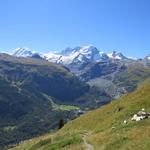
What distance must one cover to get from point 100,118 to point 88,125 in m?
2.86

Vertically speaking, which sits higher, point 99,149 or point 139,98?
point 139,98

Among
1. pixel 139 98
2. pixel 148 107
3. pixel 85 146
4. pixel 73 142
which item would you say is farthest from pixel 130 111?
pixel 85 146

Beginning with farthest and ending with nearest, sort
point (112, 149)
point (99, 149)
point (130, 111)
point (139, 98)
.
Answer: point (139, 98)
point (130, 111)
point (99, 149)
point (112, 149)

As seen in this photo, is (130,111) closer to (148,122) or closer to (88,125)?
(88,125)

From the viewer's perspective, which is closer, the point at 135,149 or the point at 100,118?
the point at 135,149

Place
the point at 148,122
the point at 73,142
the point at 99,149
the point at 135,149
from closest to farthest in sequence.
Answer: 1. the point at 135,149
2. the point at 99,149
3. the point at 148,122
4. the point at 73,142

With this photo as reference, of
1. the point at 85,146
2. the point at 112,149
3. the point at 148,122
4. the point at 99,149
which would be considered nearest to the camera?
the point at 112,149

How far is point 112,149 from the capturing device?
3653 cm

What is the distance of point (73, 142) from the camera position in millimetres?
50125

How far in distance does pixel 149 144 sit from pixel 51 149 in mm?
19860

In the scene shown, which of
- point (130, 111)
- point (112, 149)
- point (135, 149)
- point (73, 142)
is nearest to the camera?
point (135, 149)

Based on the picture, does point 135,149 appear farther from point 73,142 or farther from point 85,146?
point 73,142

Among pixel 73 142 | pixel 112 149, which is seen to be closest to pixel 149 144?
pixel 112 149

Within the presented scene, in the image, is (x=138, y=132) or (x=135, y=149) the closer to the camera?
(x=135, y=149)
